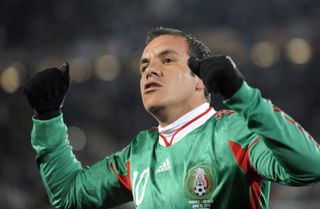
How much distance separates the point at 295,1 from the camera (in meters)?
8.68

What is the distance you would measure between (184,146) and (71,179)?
0.59 metres

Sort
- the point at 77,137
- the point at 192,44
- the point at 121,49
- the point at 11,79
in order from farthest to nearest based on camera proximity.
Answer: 1. the point at 77,137
2. the point at 121,49
3. the point at 11,79
4. the point at 192,44

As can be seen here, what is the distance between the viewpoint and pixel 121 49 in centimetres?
884

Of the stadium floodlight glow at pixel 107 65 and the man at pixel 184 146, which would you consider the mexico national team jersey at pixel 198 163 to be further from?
the stadium floodlight glow at pixel 107 65

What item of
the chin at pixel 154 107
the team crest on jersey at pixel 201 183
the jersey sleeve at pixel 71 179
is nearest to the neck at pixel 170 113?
the chin at pixel 154 107

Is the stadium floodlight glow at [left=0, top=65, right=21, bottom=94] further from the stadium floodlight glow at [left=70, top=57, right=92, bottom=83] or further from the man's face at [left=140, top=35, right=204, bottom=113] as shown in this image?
the man's face at [left=140, top=35, right=204, bottom=113]

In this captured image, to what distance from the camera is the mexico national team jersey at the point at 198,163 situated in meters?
1.78

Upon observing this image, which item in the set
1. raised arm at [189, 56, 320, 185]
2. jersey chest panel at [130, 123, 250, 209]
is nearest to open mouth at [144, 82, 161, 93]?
jersey chest panel at [130, 123, 250, 209]

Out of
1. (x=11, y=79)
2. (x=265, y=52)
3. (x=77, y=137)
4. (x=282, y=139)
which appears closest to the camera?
(x=282, y=139)

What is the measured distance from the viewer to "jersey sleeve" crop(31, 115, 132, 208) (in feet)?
8.21

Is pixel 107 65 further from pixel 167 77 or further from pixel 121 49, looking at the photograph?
pixel 167 77

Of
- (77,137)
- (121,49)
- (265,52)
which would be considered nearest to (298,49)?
(265,52)

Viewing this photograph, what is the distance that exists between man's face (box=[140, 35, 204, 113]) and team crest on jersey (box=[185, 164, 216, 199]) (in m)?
0.35

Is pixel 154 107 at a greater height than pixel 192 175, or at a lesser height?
greater
